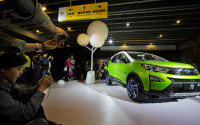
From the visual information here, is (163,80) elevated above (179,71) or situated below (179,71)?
below

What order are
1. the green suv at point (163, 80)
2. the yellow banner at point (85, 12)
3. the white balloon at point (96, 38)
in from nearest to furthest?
the green suv at point (163, 80)
the yellow banner at point (85, 12)
the white balloon at point (96, 38)

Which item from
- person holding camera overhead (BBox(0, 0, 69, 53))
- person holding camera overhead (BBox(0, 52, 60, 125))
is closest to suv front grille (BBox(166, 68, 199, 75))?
person holding camera overhead (BBox(0, 0, 69, 53))

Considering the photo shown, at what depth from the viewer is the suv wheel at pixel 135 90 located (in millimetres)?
2771

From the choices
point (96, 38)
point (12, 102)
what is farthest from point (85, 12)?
point (12, 102)

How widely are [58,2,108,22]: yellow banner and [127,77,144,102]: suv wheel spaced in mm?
2529

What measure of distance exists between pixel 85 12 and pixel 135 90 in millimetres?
Answer: 3343

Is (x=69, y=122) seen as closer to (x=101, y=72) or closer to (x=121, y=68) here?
(x=121, y=68)

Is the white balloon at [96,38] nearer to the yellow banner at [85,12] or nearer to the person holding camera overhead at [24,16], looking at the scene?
the yellow banner at [85,12]

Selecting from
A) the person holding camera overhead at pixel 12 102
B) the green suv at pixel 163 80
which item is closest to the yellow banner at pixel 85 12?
the green suv at pixel 163 80

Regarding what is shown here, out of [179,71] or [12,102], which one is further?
[179,71]

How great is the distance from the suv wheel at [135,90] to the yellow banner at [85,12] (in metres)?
2.53

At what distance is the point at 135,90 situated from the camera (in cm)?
296

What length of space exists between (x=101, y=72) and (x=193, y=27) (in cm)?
748

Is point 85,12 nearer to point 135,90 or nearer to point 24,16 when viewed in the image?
point 135,90
